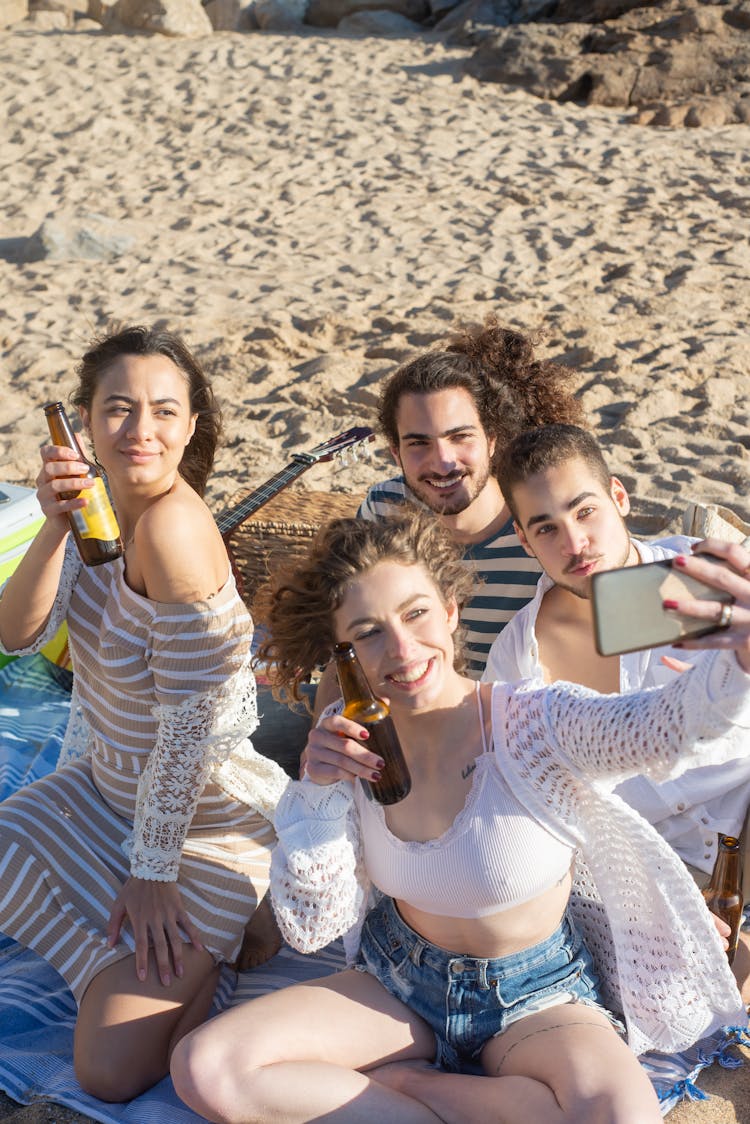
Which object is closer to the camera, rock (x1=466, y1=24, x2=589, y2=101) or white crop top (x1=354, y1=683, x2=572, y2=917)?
white crop top (x1=354, y1=683, x2=572, y2=917)

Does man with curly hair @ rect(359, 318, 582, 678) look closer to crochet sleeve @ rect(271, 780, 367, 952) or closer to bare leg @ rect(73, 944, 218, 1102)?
crochet sleeve @ rect(271, 780, 367, 952)

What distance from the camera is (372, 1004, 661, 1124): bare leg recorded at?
2.08 m

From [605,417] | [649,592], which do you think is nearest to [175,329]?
[605,417]

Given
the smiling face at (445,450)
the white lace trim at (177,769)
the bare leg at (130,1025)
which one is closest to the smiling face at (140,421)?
the white lace trim at (177,769)

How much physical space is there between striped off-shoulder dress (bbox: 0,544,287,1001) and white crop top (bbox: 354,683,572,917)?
613 mm

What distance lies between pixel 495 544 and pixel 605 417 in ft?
9.83

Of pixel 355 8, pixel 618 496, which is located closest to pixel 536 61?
pixel 355 8

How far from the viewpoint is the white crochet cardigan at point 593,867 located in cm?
226

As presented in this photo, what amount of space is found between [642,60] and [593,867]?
37.8 feet

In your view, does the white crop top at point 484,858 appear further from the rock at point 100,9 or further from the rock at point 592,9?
the rock at point 100,9

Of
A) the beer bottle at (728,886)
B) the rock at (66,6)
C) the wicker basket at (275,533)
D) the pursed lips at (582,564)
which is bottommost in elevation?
the rock at (66,6)

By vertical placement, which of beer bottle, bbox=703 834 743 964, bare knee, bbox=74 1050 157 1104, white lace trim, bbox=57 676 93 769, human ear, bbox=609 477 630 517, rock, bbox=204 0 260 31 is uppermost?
human ear, bbox=609 477 630 517

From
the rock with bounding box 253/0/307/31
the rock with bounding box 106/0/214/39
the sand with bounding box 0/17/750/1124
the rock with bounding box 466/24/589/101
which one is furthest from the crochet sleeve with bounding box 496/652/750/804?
the rock with bounding box 253/0/307/31

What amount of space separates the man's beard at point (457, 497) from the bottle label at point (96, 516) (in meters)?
1.00
